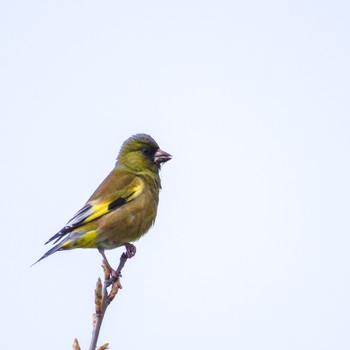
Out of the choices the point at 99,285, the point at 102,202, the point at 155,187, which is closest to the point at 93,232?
the point at 102,202

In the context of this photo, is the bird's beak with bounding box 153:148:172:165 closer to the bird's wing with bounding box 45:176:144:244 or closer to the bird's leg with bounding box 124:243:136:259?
the bird's wing with bounding box 45:176:144:244

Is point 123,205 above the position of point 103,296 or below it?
above

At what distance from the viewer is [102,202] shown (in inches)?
300

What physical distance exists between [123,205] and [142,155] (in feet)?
3.91

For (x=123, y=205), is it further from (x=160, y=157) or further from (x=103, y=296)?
(x=103, y=296)

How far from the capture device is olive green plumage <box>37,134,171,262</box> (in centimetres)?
711

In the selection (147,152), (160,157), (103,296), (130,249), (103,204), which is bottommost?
(103,296)

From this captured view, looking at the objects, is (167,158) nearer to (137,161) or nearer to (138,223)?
(137,161)

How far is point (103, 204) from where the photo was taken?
25.0 feet

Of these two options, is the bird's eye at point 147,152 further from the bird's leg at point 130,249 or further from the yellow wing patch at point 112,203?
the bird's leg at point 130,249

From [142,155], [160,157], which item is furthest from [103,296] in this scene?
[142,155]

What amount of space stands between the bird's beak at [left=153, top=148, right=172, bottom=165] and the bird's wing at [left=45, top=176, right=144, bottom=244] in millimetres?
461

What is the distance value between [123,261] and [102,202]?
1853 millimetres

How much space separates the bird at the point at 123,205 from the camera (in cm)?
709
